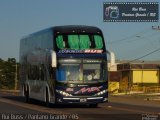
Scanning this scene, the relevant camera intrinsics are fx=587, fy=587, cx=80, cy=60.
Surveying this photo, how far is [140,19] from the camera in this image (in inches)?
2451

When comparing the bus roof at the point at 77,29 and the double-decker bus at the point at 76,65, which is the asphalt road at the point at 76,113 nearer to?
the double-decker bus at the point at 76,65

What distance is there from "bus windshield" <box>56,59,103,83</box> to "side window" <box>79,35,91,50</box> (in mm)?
941

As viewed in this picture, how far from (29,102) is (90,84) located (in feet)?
30.3

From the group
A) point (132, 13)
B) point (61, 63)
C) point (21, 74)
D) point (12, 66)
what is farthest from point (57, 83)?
point (12, 66)

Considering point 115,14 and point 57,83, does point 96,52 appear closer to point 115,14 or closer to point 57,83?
point 57,83

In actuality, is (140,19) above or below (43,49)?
above

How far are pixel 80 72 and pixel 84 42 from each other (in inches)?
64.0

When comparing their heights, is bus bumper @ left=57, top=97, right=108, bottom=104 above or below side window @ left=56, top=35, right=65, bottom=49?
below

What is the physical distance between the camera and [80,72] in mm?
30406

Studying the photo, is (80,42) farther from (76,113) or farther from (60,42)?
(76,113)

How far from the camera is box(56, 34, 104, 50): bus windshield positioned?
30375mm

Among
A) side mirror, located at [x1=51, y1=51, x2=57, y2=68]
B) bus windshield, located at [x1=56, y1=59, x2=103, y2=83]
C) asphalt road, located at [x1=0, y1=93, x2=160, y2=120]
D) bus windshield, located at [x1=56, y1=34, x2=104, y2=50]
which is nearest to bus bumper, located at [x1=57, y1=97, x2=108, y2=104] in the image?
asphalt road, located at [x1=0, y1=93, x2=160, y2=120]

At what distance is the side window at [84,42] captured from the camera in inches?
1206

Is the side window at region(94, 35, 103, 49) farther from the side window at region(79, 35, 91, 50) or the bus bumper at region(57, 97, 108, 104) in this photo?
the bus bumper at region(57, 97, 108, 104)
